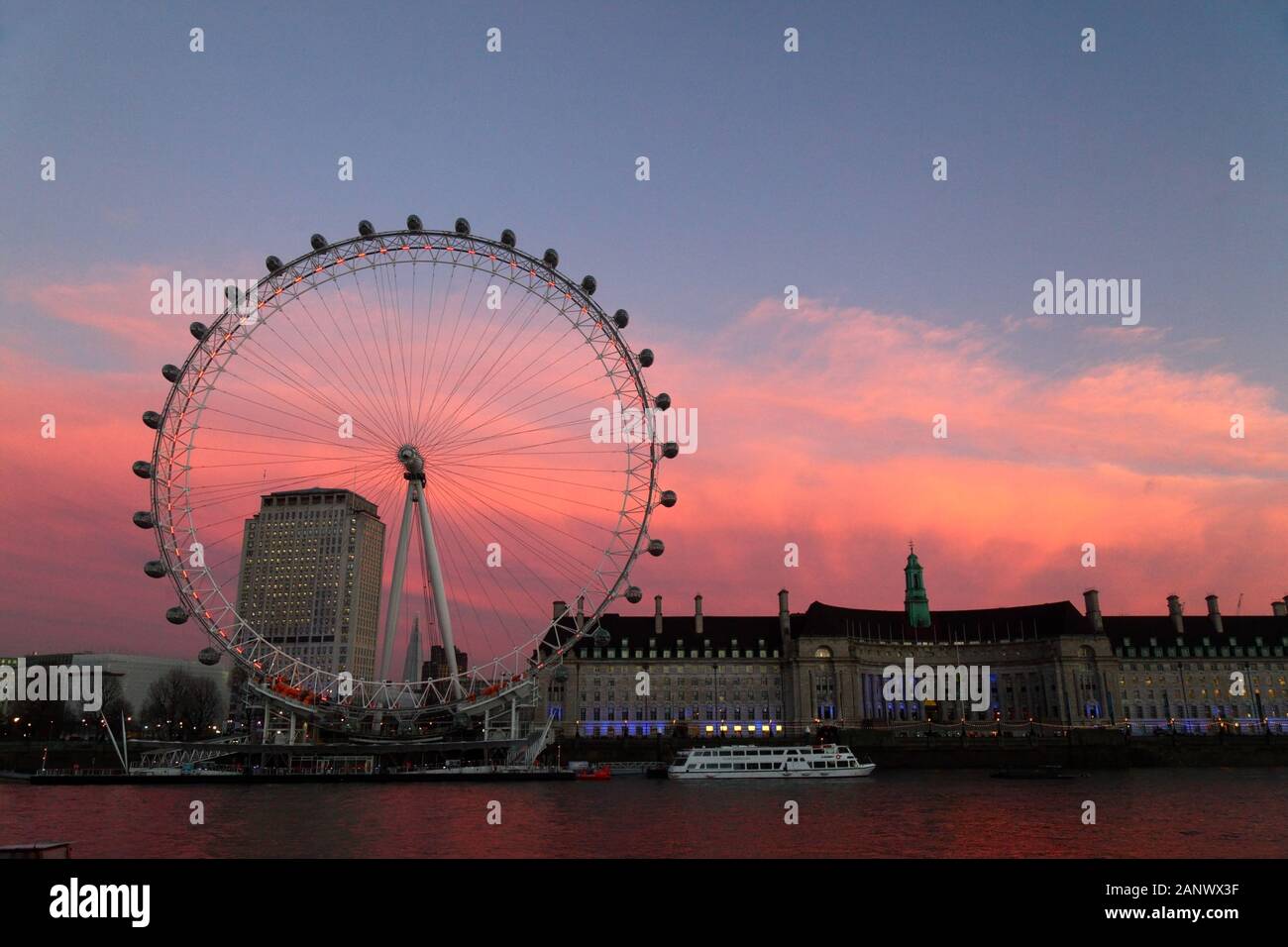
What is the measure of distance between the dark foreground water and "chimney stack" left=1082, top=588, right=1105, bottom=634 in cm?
6352

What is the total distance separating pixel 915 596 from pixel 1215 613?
42.6 m

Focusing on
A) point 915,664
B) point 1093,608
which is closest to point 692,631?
point 915,664

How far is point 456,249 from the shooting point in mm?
61094

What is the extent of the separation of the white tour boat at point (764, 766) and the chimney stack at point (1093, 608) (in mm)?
64700

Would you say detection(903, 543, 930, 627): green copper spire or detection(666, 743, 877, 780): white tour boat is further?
detection(903, 543, 930, 627): green copper spire

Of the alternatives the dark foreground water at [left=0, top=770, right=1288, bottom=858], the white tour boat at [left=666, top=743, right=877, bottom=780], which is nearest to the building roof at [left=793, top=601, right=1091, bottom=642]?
the white tour boat at [left=666, top=743, right=877, bottom=780]

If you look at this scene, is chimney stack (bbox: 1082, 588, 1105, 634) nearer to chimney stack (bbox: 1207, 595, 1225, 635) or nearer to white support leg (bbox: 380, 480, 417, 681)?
chimney stack (bbox: 1207, 595, 1225, 635)

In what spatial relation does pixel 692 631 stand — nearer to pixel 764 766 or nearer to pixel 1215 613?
pixel 764 766

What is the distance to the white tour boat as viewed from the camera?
83.2 m

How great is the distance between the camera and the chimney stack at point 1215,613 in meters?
136

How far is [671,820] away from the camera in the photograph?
148 feet
